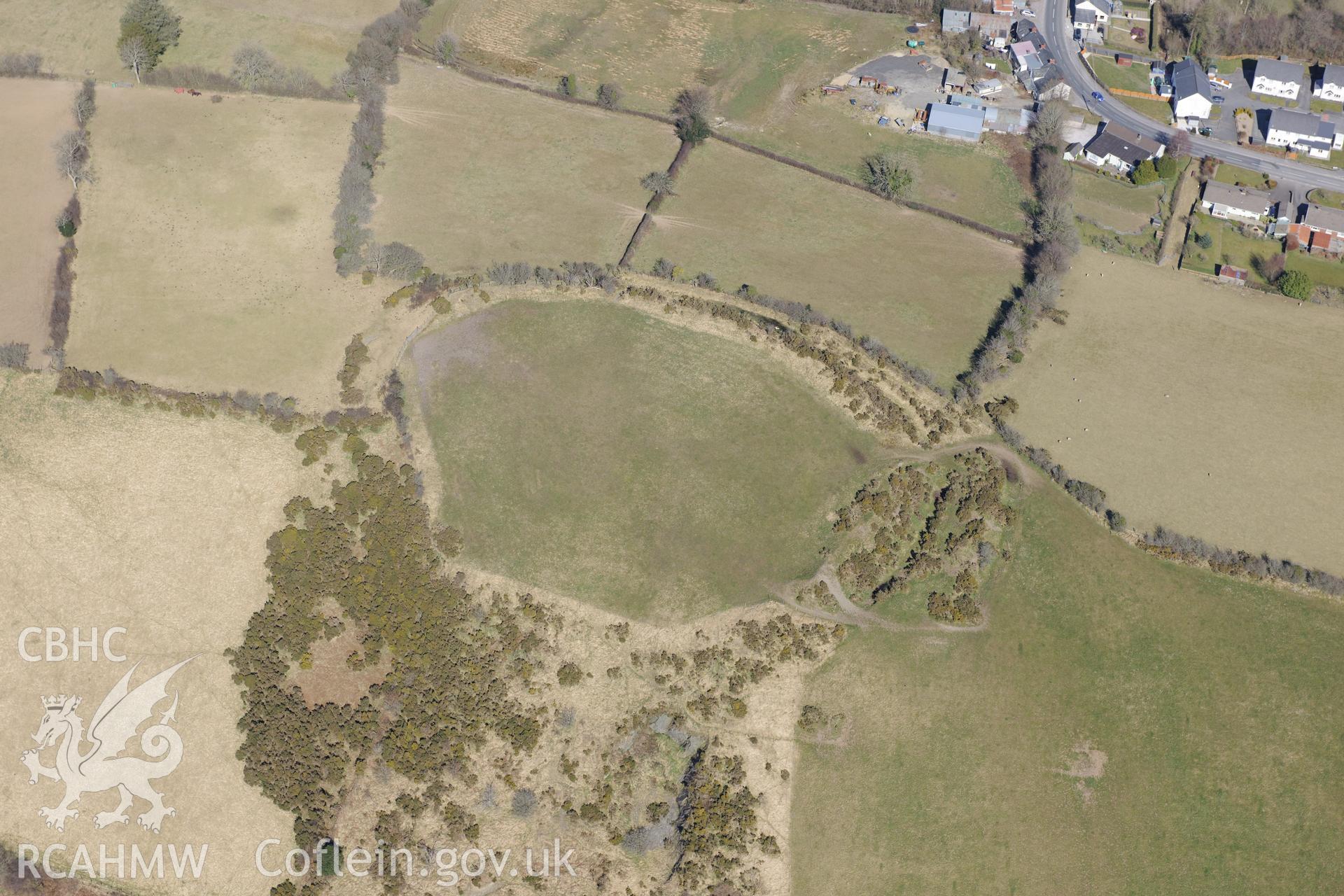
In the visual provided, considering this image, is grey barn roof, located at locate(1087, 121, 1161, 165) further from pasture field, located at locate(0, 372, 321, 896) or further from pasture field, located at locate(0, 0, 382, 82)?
pasture field, located at locate(0, 372, 321, 896)

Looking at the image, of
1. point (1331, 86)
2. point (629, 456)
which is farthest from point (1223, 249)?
point (629, 456)

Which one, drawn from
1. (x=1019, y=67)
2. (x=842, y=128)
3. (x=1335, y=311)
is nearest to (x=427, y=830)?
(x=842, y=128)

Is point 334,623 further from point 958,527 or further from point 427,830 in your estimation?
point 958,527

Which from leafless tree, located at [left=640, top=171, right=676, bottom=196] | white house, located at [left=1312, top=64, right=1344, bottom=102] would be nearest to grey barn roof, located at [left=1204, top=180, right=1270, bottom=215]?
white house, located at [left=1312, top=64, right=1344, bottom=102]

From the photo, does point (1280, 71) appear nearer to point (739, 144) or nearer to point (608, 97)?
point (739, 144)

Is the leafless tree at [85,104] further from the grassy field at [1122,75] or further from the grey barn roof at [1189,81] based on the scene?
the grey barn roof at [1189,81]
